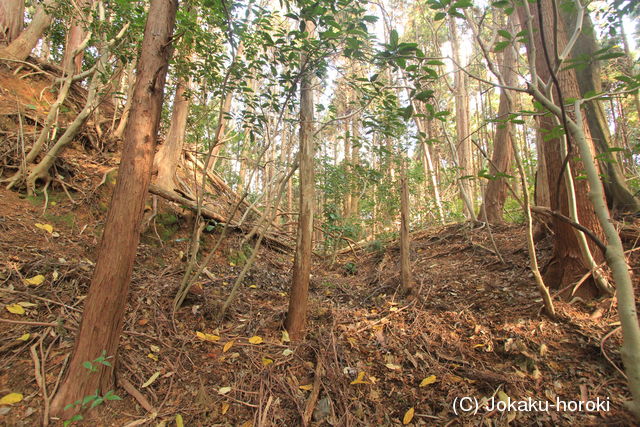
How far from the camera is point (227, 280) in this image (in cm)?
397

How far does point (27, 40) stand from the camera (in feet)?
19.8

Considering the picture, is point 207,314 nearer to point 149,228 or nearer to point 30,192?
point 149,228

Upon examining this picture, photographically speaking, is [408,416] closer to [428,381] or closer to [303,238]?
[428,381]

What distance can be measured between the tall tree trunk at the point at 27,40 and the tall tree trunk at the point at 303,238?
644 centimetres

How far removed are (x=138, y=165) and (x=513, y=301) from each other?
344 cm

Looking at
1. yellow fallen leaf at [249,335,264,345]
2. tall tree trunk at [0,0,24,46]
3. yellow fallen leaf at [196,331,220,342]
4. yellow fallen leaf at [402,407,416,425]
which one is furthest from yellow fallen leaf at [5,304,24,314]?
tall tree trunk at [0,0,24,46]

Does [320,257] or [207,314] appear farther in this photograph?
[320,257]

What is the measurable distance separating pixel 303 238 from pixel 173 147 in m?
4.02

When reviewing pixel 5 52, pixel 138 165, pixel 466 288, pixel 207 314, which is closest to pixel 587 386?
pixel 466 288

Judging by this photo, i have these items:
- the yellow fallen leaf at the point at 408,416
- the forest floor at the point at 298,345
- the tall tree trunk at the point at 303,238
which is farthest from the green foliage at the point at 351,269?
the yellow fallen leaf at the point at 408,416

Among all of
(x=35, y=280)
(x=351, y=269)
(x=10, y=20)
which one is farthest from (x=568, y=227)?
(x=10, y=20)

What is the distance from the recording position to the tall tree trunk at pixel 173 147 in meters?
5.37

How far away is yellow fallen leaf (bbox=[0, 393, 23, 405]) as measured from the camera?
176 centimetres

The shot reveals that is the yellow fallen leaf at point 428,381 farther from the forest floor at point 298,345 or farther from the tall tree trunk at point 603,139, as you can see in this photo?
the tall tree trunk at point 603,139
